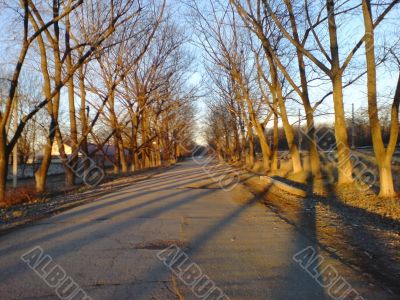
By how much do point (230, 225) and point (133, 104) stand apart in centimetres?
2750

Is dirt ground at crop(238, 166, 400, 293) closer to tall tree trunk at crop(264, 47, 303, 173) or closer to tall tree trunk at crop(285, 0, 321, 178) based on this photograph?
tall tree trunk at crop(285, 0, 321, 178)

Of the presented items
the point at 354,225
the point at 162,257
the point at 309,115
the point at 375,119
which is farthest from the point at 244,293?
the point at 309,115

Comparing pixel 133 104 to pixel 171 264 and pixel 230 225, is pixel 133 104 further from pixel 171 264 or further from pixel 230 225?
pixel 171 264

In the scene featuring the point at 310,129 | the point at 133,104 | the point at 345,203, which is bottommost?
the point at 345,203

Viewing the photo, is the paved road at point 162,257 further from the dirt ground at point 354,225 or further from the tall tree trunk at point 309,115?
the tall tree trunk at point 309,115

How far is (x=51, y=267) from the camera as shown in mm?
5766

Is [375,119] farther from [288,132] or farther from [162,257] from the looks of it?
[288,132]

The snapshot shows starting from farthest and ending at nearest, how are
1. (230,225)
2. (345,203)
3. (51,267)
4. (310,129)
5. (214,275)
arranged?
(310,129)
(345,203)
(230,225)
(51,267)
(214,275)

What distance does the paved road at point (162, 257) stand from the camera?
4840 mm

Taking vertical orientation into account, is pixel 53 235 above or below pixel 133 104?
below

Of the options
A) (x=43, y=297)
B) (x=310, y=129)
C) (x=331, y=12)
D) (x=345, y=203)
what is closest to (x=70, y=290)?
(x=43, y=297)

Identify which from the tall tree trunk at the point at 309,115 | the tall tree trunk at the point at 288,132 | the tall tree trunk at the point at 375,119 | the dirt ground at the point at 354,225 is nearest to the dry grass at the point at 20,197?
the dirt ground at the point at 354,225

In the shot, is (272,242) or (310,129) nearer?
(272,242)

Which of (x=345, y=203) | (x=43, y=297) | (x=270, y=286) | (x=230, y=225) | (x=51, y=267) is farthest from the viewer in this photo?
(x=345, y=203)
